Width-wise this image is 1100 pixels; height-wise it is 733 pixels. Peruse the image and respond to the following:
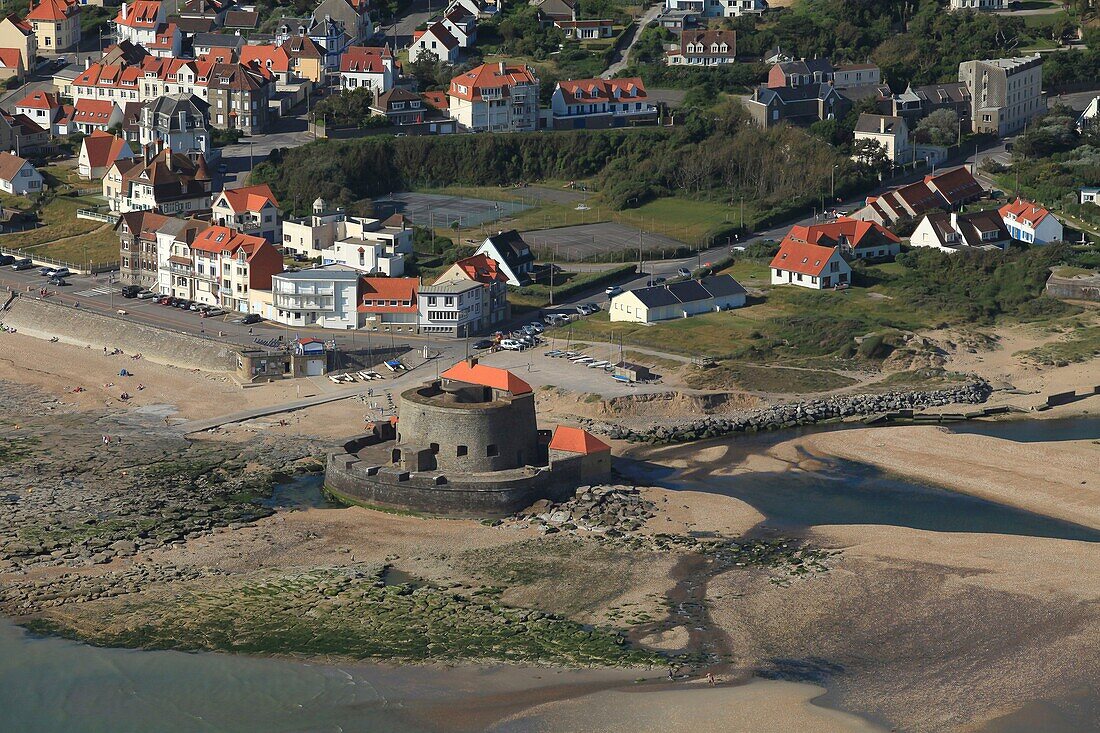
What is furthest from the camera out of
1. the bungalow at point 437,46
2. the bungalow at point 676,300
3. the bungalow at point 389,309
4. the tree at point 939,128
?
the bungalow at point 437,46

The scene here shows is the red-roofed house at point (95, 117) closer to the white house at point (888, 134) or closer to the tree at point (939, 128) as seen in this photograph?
the white house at point (888, 134)

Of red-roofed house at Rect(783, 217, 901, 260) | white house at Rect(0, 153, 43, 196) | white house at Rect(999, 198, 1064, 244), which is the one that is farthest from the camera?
white house at Rect(0, 153, 43, 196)

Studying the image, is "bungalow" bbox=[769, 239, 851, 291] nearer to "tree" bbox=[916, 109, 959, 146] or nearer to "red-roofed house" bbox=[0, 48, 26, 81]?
"tree" bbox=[916, 109, 959, 146]

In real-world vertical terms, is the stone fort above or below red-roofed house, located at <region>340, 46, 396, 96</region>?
below

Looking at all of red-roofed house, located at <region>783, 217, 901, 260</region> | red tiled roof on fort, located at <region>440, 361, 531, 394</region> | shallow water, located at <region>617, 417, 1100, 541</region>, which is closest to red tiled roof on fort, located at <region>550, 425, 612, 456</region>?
red tiled roof on fort, located at <region>440, 361, 531, 394</region>

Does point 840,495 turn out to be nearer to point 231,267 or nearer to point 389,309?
point 389,309

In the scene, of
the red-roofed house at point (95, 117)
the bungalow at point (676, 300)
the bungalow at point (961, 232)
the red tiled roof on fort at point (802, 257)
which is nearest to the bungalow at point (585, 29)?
the red-roofed house at point (95, 117)

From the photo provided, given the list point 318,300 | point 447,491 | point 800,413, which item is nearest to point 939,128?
point 800,413
